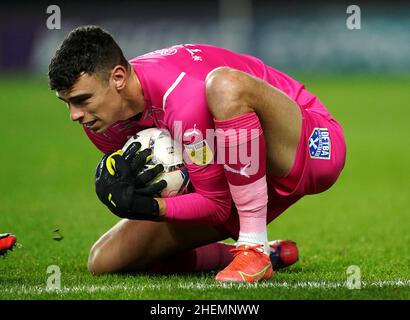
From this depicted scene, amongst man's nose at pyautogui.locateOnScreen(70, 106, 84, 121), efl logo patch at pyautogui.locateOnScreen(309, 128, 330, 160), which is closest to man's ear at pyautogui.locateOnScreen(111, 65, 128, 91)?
man's nose at pyautogui.locateOnScreen(70, 106, 84, 121)

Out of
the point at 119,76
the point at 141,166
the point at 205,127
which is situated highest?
the point at 119,76

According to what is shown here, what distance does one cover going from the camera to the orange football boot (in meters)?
4.76

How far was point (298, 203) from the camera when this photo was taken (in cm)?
945

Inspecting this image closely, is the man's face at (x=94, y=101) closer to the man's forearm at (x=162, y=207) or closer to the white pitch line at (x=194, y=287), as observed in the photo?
the man's forearm at (x=162, y=207)

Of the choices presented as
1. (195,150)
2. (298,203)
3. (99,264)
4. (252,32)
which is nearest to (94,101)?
(195,150)

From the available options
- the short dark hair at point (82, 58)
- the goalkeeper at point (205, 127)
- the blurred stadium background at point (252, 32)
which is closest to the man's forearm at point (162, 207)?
the goalkeeper at point (205, 127)

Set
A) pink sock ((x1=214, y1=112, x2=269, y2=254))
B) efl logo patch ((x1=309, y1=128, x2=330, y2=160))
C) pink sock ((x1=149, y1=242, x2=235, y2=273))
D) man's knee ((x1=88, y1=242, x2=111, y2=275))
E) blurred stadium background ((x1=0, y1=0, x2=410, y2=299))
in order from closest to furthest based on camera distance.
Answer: pink sock ((x1=214, y1=112, x2=269, y2=254)), blurred stadium background ((x1=0, y1=0, x2=410, y2=299)), efl logo patch ((x1=309, y1=128, x2=330, y2=160)), man's knee ((x1=88, y1=242, x2=111, y2=275)), pink sock ((x1=149, y1=242, x2=235, y2=273))

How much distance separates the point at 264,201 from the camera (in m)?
4.92

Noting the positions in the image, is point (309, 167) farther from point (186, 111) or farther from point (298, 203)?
point (298, 203)

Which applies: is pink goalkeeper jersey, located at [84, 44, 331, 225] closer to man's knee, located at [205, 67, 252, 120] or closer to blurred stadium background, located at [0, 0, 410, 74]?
man's knee, located at [205, 67, 252, 120]

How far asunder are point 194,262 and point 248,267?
0.85 meters

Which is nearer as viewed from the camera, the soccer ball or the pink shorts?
the soccer ball

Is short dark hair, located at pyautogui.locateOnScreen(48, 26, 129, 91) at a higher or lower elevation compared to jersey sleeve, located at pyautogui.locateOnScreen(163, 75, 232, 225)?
higher

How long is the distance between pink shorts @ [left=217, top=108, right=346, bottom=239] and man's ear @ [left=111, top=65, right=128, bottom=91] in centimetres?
103
